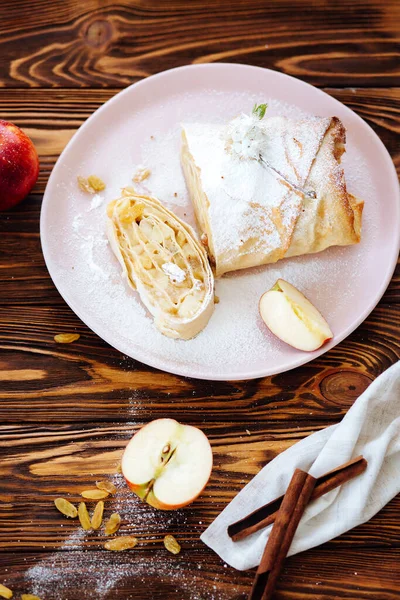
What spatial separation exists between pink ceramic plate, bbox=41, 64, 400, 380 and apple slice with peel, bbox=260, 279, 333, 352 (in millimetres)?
37

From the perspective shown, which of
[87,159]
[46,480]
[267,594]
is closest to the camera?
[267,594]

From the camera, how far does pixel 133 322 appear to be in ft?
5.64

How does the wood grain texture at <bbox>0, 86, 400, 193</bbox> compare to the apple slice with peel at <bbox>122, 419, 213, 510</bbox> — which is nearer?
the apple slice with peel at <bbox>122, 419, 213, 510</bbox>

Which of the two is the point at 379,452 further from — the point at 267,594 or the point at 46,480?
the point at 46,480

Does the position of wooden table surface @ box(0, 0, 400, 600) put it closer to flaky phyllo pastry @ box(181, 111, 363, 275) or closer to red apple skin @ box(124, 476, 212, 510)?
Answer: red apple skin @ box(124, 476, 212, 510)

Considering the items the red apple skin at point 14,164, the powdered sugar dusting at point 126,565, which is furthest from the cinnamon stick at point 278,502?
the red apple skin at point 14,164

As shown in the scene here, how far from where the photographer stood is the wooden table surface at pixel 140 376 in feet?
5.32

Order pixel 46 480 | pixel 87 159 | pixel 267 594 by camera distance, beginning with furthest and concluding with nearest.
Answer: pixel 87 159 < pixel 46 480 < pixel 267 594

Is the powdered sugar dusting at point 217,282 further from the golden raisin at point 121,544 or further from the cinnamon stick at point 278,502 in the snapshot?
the golden raisin at point 121,544

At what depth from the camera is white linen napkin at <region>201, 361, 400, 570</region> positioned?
5.25ft


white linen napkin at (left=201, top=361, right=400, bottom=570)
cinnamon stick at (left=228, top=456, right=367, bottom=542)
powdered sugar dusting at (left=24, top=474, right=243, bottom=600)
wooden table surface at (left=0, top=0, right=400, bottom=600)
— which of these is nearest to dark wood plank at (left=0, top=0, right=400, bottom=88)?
wooden table surface at (left=0, top=0, right=400, bottom=600)

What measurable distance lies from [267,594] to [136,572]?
31cm

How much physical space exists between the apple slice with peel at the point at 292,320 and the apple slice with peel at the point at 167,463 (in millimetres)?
312

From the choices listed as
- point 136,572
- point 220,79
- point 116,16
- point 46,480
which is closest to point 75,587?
point 136,572
